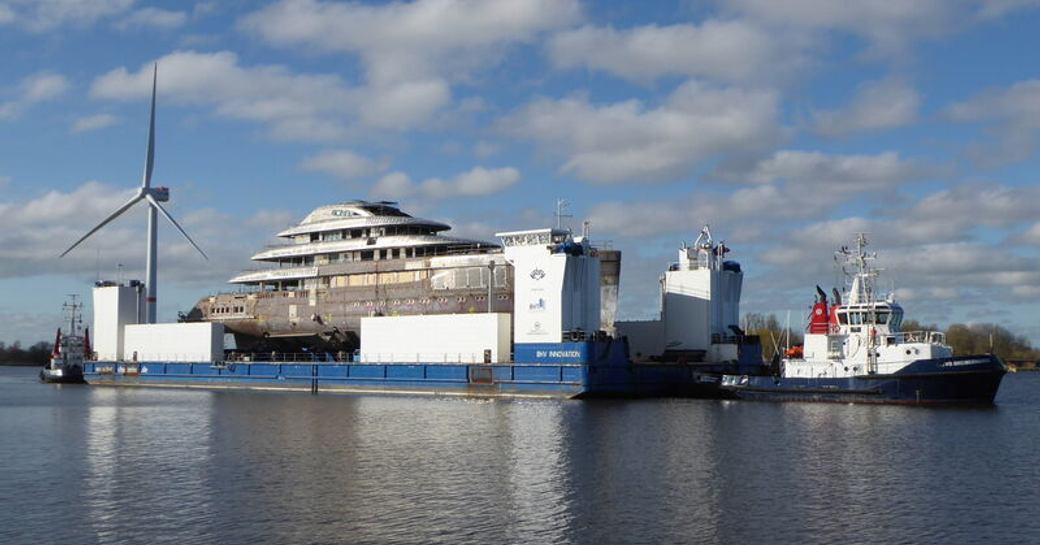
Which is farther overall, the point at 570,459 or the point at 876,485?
the point at 570,459

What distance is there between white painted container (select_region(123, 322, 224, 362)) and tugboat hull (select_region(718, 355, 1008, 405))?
143ft

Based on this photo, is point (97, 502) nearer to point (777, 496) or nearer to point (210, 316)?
point (777, 496)

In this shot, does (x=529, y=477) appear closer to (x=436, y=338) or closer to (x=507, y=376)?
(x=507, y=376)

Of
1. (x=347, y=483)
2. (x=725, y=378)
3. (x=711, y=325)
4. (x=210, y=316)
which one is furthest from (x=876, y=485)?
(x=210, y=316)

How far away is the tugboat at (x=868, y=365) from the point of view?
48.9 m

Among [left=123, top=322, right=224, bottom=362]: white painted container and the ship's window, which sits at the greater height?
the ship's window

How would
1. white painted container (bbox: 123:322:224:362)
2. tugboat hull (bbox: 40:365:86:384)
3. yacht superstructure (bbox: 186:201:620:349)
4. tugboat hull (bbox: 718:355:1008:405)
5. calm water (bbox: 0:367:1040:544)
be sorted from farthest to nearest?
tugboat hull (bbox: 40:365:86:384) → white painted container (bbox: 123:322:224:362) → yacht superstructure (bbox: 186:201:620:349) → tugboat hull (bbox: 718:355:1008:405) → calm water (bbox: 0:367:1040:544)

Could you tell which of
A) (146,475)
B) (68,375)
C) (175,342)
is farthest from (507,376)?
(68,375)

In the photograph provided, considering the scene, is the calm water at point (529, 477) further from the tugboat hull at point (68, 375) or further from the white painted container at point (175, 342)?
the tugboat hull at point (68, 375)

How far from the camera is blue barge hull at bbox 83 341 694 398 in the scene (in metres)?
54.4

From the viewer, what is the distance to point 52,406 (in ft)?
187

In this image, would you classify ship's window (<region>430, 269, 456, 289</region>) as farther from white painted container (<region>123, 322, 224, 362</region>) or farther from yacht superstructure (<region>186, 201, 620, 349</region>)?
white painted container (<region>123, 322, 224, 362</region>)

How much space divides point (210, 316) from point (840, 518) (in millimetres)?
67800

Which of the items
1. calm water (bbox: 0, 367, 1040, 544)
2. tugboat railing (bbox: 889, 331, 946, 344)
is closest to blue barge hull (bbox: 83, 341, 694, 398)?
calm water (bbox: 0, 367, 1040, 544)
